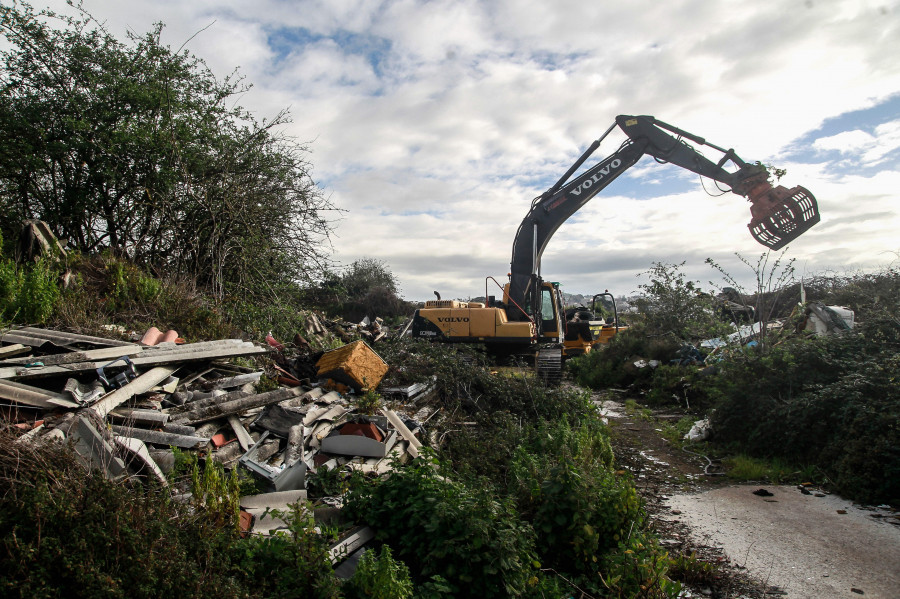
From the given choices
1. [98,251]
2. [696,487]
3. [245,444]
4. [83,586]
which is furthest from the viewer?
[98,251]

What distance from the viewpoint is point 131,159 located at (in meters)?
9.18

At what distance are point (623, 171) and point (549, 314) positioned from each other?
4089 mm

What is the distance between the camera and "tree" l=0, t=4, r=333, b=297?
8.69 metres

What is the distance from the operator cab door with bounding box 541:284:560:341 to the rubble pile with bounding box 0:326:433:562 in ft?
24.1

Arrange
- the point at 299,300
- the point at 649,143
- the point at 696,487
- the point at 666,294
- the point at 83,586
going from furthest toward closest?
the point at 666,294 → the point at 649,143 → the point at 299,300 → the point at 696,487 → the point at 83,586

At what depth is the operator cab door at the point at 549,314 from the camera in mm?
13539

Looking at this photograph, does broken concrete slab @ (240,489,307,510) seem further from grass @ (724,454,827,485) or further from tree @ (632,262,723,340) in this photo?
tree @ (632,262,723,340)

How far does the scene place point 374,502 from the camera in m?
4.01

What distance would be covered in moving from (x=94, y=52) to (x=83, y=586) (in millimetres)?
9633

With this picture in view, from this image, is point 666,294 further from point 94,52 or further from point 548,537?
point 94,52

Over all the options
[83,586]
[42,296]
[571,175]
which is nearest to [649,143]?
[571,175]

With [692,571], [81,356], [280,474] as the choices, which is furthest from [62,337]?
[692,571]

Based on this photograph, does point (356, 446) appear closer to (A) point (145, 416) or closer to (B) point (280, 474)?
(B) point (280, 474)

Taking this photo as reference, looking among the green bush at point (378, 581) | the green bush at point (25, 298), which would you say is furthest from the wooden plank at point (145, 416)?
the green bush at point (378, 581)
